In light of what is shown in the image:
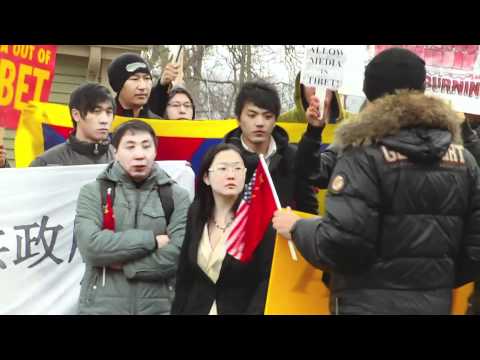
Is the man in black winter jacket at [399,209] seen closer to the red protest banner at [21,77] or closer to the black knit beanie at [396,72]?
the black knit beanie at [396,72]

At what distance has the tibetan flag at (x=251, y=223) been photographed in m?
5.13

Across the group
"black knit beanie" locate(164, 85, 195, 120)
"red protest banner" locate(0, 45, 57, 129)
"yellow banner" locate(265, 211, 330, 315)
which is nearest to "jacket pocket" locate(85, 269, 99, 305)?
"yellow banner" locate(265, 211, 330, 315)

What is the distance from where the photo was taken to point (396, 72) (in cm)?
435

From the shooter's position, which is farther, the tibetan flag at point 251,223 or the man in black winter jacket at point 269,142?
the man in black winter jacket at point 269,142

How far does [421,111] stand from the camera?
420cm

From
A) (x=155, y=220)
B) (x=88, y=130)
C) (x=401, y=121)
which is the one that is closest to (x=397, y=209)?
→ (x=401, y=121)

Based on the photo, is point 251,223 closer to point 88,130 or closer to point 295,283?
point 295,283

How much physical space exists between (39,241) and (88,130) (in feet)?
2.76

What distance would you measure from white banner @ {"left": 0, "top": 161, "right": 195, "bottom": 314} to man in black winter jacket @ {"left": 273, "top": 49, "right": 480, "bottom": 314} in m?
2.50

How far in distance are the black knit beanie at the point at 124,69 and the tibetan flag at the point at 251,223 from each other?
2123 mm

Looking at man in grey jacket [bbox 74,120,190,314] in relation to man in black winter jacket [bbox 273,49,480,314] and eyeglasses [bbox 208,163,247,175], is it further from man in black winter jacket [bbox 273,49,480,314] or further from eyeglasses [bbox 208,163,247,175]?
man in black winter jacket [bbox 273,49,480,314]

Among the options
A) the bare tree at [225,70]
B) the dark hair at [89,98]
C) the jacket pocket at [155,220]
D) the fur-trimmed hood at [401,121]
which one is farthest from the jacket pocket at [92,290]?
the bare tree at [225,70]

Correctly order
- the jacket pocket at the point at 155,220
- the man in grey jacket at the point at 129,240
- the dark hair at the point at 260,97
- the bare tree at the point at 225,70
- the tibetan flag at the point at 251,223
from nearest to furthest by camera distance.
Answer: the tibetan flag at the point at 251,223, the man in grey jacket at the point at 129,240, the jacket pocket at the point at 155,220, the dark hair at the point at 260,97, the bare tree at the point at 225,70

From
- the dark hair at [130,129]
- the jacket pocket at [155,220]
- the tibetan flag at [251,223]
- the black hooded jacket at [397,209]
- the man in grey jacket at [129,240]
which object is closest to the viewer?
the black hooded jacket at [397,209]
